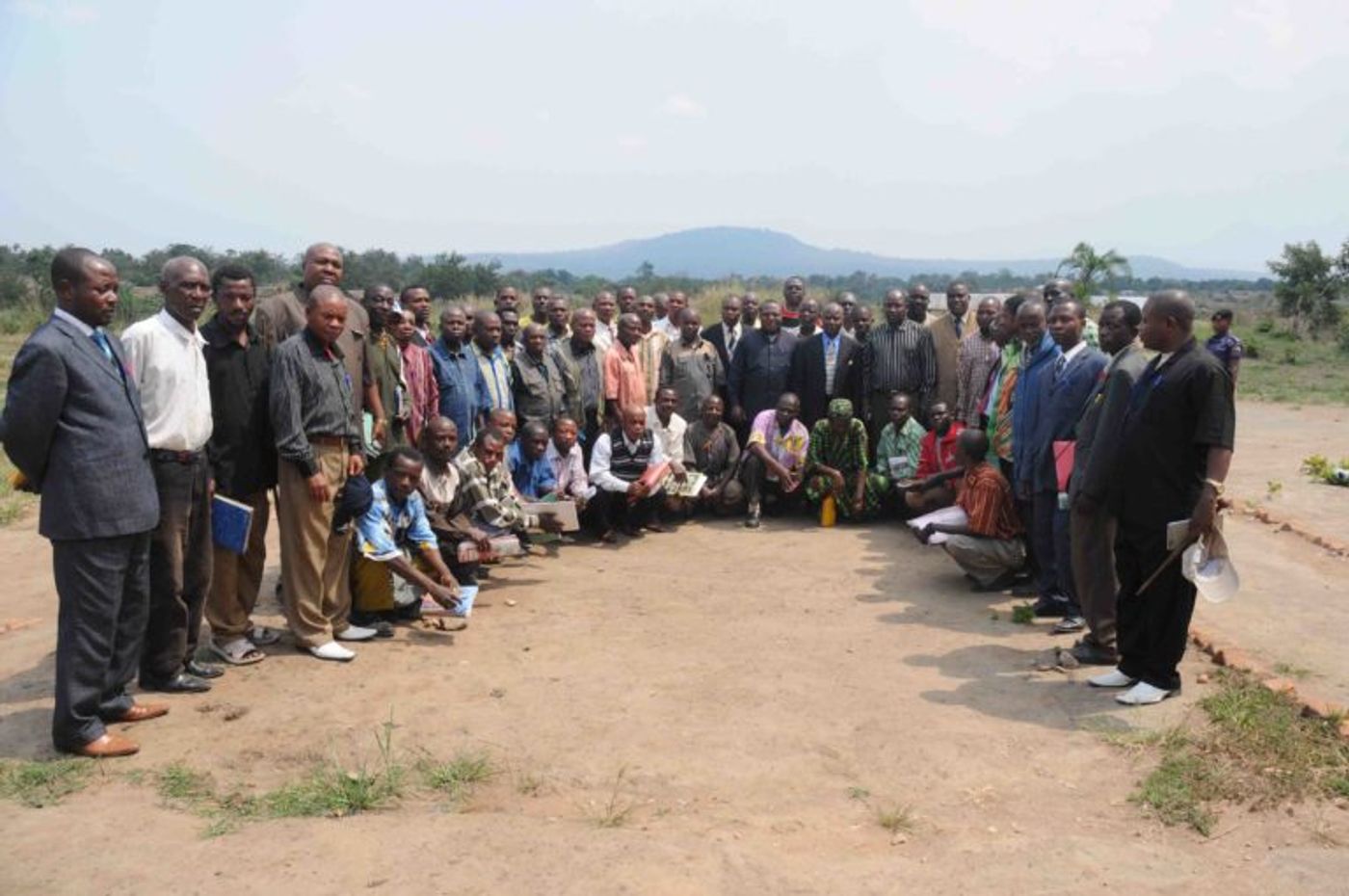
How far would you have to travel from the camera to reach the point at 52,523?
4.29 meters

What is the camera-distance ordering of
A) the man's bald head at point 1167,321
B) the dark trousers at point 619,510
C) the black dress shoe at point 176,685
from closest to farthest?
the man's bald head at point 1167,321
the black dress shoe at point 176,685
the dark trousers at point 619,510

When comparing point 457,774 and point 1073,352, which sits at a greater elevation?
point 1073,352

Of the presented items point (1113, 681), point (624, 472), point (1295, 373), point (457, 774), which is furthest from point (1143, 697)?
point (1295, 373)

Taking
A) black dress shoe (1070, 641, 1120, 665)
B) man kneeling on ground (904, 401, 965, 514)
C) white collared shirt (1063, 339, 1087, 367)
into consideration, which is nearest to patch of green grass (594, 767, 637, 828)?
black dress shoe (1070, 641, 1120, 665)

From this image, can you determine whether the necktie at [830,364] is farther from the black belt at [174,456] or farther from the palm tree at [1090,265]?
the palm tree at [1090,265]

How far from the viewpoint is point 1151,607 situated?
5090mm

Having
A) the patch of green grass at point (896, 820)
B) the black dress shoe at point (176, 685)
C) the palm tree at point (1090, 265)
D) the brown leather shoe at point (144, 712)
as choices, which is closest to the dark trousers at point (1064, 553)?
the patch of green grass at point (896, 820)

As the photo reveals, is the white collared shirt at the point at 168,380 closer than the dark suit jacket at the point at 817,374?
Yes

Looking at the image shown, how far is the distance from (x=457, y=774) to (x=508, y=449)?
3.91 m

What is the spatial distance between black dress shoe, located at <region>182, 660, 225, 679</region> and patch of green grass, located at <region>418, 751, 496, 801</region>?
1.69 metres

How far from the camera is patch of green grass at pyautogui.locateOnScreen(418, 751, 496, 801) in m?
4.16

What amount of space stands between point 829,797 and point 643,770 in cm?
79

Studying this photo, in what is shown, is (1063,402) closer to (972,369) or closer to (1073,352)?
(1073,352)

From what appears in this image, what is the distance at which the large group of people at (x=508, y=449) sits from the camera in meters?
4.44
